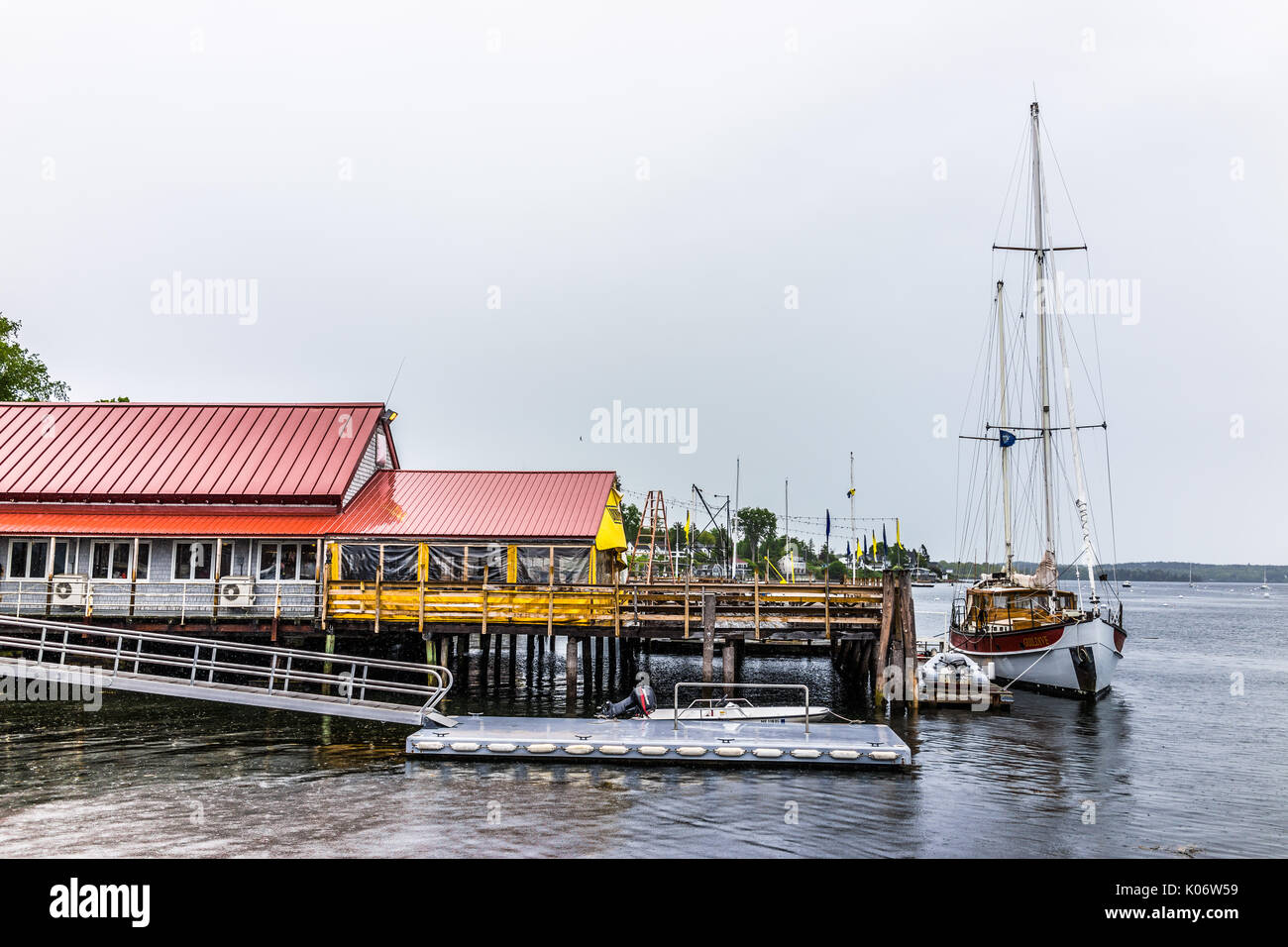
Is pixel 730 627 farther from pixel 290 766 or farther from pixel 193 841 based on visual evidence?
pixel 193 841

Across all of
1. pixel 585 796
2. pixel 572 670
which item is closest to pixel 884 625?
pixel 572 670

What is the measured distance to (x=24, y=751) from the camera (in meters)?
21.0

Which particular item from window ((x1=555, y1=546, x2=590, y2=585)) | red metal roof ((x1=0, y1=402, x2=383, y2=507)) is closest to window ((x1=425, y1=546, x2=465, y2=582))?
window ((x1=555, y1=546, x2=590, y2=585))

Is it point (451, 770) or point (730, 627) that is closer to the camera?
point (451, 770)

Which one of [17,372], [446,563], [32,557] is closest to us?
[446,563]

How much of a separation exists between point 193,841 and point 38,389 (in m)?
54.7

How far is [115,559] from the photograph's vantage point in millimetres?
32688

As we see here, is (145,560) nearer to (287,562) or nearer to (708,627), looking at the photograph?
(287,562)

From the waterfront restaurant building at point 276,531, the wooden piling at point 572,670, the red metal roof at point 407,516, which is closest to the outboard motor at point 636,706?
the wooden piling at point 572,670

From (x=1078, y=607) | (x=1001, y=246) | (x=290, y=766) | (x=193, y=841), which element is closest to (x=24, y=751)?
(x=290, y=766)

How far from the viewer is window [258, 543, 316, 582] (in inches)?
1281

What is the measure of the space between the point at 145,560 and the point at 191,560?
167 cm
